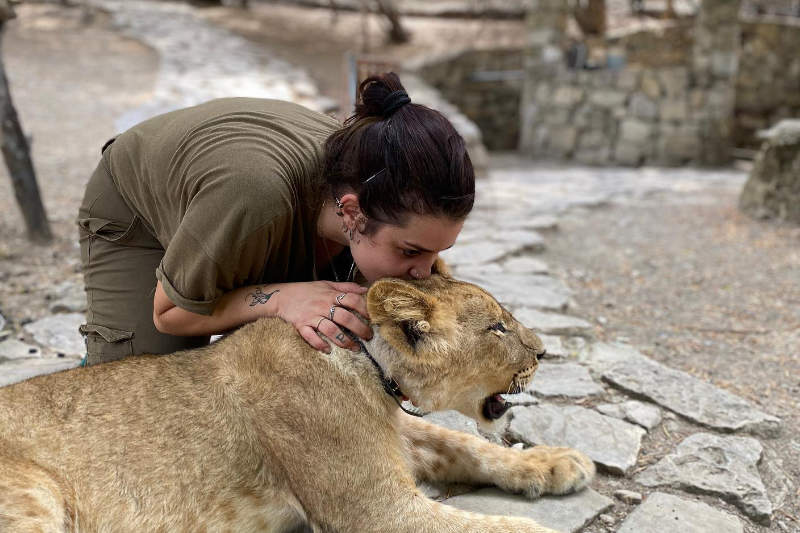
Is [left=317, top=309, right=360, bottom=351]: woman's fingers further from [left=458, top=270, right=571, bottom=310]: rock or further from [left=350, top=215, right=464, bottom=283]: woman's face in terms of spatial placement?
[left=458, top=270, right=571, bottom=310]: rock

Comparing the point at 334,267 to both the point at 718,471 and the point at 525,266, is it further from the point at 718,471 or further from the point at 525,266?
the point at 525,266

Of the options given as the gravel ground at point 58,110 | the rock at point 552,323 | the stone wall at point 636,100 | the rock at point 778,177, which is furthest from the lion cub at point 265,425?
the stone wall at point 636,100

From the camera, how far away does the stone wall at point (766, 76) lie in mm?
15656

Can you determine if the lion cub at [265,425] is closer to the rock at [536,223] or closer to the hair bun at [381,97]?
the hair bun at [381,97]

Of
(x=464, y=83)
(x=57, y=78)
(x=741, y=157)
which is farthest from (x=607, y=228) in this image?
(x=57, y=78)

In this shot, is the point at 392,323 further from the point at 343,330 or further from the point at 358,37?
the point at 358,37

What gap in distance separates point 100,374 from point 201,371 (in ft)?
1.12

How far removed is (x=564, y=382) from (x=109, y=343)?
82.8 inches

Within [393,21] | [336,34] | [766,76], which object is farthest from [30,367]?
[336,34]

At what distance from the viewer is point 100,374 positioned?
2566 millimetres

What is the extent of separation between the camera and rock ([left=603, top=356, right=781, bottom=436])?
3.39 m

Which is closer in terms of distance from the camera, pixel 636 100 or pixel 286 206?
pixel 286 206

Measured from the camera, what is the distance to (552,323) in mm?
4516

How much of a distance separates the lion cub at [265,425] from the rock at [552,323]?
1822mm
